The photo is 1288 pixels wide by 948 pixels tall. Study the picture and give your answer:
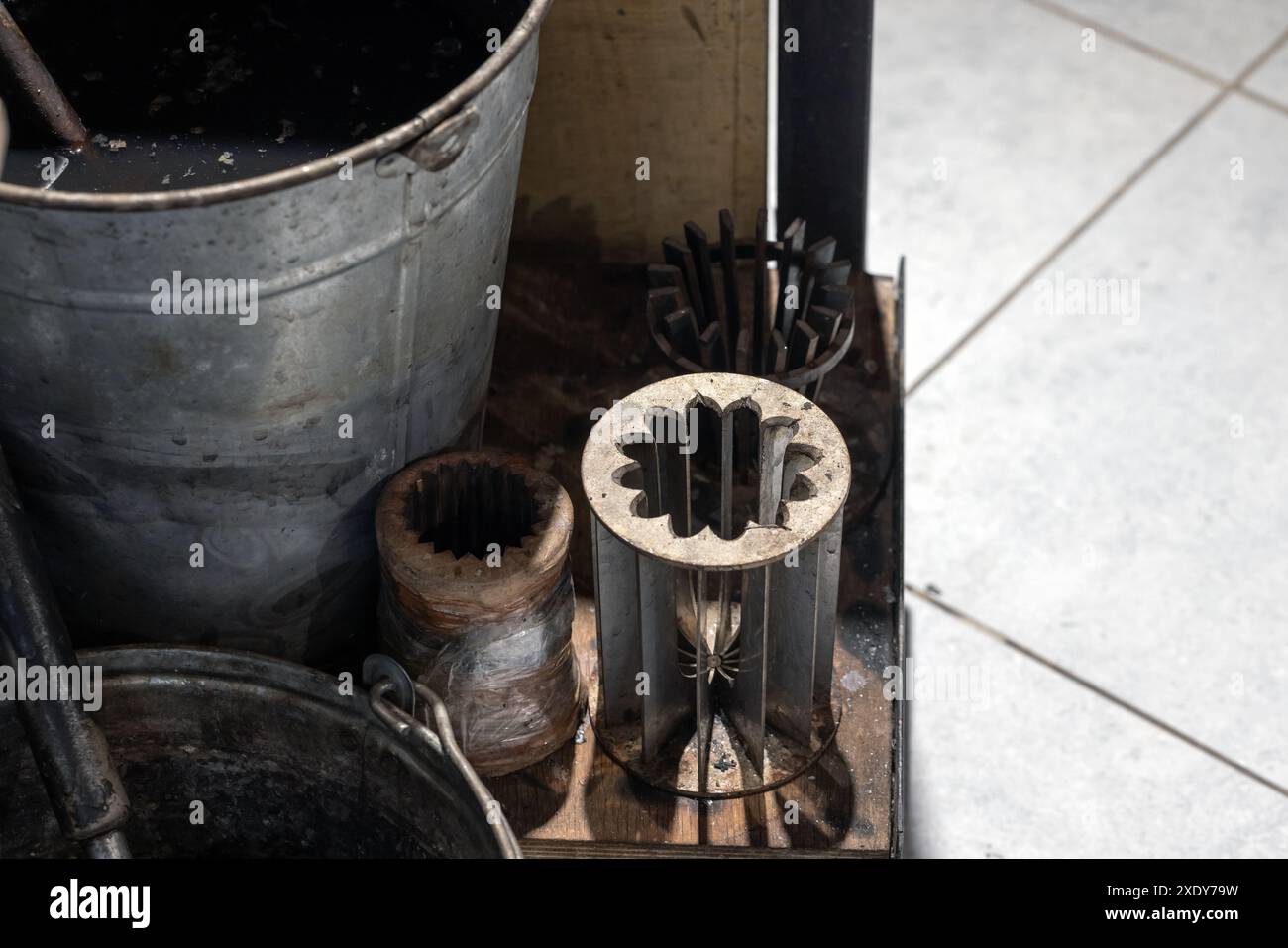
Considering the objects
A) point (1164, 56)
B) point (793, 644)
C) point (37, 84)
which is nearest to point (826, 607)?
point (793, 644)

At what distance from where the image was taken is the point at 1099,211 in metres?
3.00

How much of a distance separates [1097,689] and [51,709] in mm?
1452

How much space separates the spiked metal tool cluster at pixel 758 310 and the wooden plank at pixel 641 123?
18 cm

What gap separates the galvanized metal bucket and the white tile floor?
93 cm

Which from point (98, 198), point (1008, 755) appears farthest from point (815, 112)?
point (98, 198)

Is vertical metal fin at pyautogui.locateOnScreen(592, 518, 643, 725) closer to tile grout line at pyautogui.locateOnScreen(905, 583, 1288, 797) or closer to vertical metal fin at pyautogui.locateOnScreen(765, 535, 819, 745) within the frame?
vertical metal fin at pyautogui.locateOnScreen(765, 535, 819, 745)

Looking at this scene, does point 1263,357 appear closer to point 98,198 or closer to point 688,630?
point 688,630

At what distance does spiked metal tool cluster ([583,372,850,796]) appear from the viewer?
1.61 metres

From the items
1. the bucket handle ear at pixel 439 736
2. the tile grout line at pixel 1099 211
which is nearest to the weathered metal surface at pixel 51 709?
the bucket handle ear at pixel 439 736

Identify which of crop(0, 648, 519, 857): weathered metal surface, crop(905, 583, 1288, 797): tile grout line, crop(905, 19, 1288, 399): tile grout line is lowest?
crop(905, 583, 1288, 797): tile grout line

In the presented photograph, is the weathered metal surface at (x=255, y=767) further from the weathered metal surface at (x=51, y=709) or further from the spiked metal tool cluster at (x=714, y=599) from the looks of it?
the spiked metal tool cluster at (x=714, y=599)

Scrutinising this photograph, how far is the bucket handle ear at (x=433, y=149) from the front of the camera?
4.78ft

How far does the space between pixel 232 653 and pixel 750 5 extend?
1.03m

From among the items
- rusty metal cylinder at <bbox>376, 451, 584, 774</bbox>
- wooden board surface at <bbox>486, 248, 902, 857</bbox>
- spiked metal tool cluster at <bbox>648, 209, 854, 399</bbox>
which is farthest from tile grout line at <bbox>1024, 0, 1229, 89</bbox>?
rusty metal cylinder at <bbox>376, 451, 584, 774</bbox>
